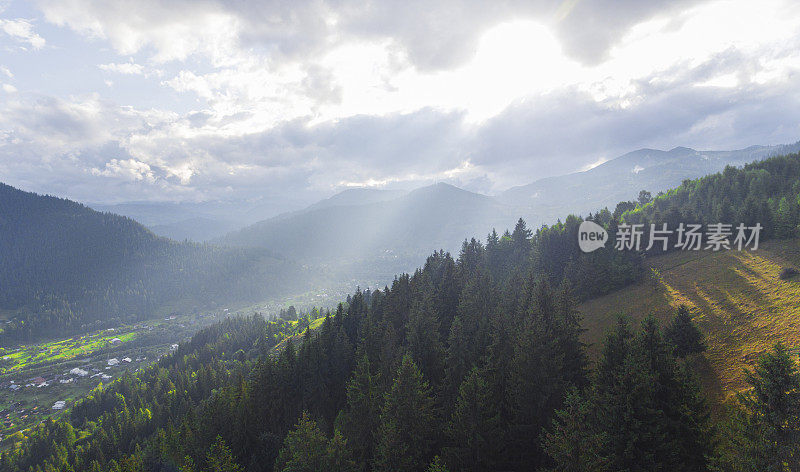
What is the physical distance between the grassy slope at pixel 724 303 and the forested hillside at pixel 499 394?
2.54 meters

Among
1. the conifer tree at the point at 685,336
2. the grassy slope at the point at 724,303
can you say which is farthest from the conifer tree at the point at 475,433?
the conifer tree at the point at 685,336

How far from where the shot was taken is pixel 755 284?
2269 inches

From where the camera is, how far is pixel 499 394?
39.6 meters

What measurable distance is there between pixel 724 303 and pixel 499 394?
48120mm

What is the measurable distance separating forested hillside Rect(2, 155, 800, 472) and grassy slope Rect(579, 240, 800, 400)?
2.54 m

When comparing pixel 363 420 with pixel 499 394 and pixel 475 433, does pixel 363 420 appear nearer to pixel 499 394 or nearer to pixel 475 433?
pixel 475 433

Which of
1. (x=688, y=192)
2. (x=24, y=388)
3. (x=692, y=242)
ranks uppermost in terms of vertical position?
(x=688, y=192)

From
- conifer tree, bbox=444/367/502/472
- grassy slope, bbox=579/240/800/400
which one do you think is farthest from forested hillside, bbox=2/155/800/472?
grassy slope, bbox=579/240/800/400

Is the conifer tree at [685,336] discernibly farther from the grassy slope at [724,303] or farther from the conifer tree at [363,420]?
the conifer tree at [363,420]

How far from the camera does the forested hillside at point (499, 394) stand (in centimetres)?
2500

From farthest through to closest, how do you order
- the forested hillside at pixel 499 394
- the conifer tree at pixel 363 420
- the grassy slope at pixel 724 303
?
the conifer tree at pixel 363 420 < the grassy slope at pixel 724 303 < the forested hillside at pixel 499 394

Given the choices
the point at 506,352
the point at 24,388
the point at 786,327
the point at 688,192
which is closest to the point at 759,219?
the point at 786,327

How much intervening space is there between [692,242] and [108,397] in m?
232

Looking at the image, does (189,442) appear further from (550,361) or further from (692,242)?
(692,242)
